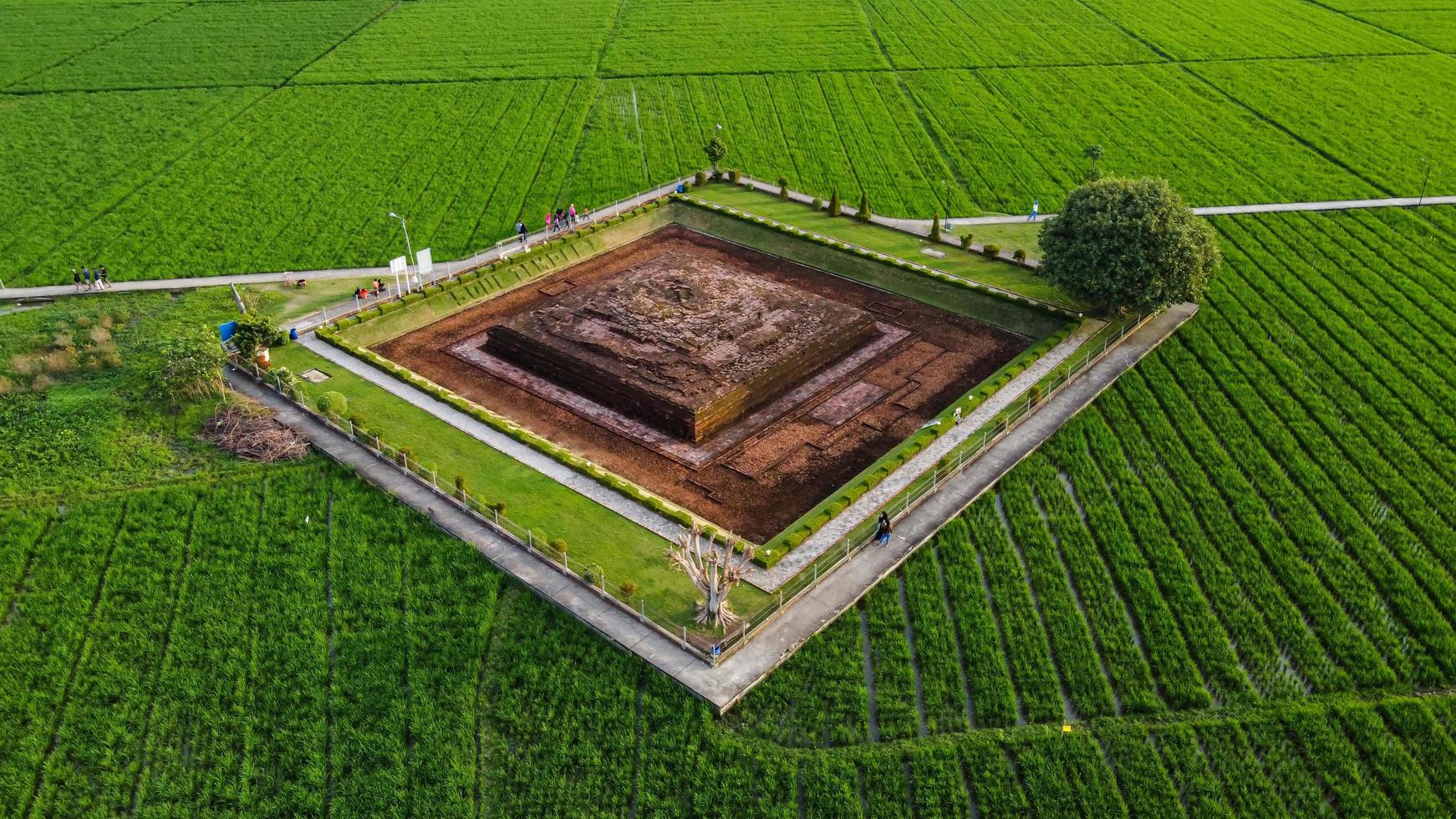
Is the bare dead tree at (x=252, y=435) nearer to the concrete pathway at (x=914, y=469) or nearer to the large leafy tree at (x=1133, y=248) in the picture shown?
the concrete pathway at (x=914, y=469)

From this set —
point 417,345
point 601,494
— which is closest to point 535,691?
point 601,494

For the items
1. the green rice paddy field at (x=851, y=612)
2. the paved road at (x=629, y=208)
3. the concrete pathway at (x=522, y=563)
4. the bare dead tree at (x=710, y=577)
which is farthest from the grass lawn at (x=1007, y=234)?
the concrete pathway at (x=522, y=563)

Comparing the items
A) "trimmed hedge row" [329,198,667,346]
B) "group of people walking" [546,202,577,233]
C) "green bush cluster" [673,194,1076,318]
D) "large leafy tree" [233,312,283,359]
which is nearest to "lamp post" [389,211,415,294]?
"trimmed hedge row" [329,198,667,346]

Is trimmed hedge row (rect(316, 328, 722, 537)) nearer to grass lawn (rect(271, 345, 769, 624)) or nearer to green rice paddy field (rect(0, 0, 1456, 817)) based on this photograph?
grass lawn (rect(271, 345, 769, 624))

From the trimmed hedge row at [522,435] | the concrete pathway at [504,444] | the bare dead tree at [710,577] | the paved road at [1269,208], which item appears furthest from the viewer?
the paved road at [1269,208]

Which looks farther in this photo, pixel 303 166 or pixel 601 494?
pixel 303 166

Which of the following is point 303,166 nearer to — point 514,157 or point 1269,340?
point 514,157
